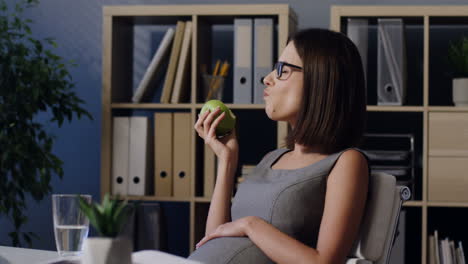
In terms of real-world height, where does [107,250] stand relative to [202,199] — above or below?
above

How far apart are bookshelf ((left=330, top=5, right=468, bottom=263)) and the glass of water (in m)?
2.05

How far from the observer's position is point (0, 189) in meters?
2.93

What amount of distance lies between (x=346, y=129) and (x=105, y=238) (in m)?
0.91

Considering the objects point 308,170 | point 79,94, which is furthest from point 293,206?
point 79,94

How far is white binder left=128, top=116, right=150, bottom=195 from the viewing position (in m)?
3.08

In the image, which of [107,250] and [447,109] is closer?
[107,250]

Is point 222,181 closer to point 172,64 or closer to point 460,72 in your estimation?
point 172,64

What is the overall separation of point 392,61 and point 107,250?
2.31m

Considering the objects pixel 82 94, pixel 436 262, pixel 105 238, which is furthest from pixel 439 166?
pixel 105 238

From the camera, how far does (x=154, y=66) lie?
3139 mm

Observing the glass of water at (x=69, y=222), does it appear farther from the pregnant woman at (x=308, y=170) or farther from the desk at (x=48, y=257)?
the pregnant woman at (x=308, y=170)

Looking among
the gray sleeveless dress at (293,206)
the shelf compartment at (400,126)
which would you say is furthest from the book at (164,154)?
the gray sleeveless dress at (293,206)

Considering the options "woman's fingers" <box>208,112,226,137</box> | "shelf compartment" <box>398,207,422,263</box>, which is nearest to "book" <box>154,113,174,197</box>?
"shelf compartment" <box>398,207,422,263</box>

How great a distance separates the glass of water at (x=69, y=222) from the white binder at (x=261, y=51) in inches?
77.5
